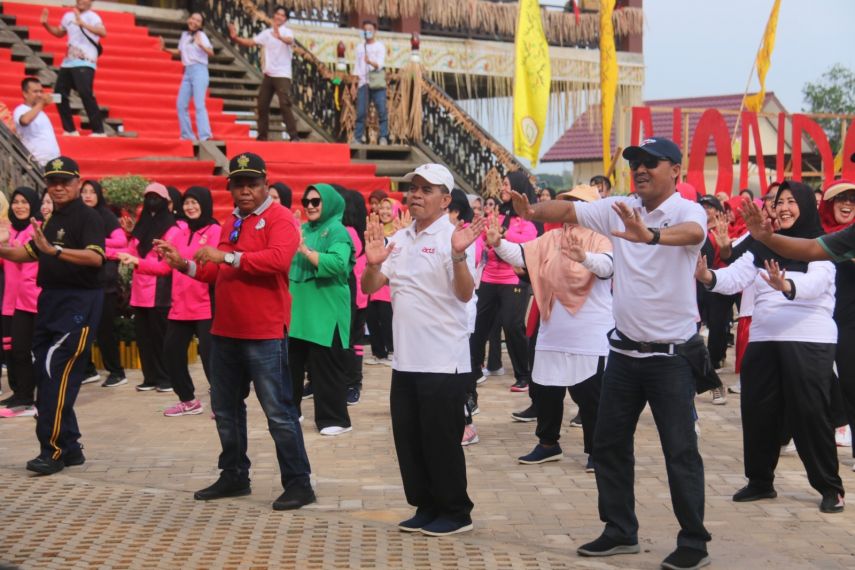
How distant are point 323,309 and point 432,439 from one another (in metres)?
3.05

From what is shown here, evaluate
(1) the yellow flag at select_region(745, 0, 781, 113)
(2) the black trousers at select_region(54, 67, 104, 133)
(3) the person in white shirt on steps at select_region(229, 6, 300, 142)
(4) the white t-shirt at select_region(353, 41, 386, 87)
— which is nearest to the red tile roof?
(1) the yellow flag at select_region(745, 0, 781, 113)

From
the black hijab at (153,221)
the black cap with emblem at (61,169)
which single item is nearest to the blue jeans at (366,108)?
the black hijab at (153,221)

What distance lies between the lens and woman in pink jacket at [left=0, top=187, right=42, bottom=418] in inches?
391

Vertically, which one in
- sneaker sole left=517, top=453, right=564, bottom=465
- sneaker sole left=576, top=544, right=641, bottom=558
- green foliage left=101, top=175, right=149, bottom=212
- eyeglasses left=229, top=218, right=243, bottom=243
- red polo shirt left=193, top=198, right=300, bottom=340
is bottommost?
sneaker sole left=517, top=453, right=564, bottom=465

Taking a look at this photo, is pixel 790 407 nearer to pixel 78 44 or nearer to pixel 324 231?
pixel 324 231

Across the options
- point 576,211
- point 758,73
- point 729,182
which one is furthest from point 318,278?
point 758,73

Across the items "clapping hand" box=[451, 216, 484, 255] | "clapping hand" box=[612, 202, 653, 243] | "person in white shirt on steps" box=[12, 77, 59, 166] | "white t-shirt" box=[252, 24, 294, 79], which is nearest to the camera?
"clapping hand" box=[612, 202, 653, 243]

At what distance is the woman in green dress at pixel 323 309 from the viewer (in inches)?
345

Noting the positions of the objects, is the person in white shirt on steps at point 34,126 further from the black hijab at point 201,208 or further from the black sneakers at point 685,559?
the black sneakers at point 685,559

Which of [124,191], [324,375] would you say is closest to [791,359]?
[324,375]

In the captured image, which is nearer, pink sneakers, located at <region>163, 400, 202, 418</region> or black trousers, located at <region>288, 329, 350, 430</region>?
black trousers, located at <region>288, 329, 350, 430</region>

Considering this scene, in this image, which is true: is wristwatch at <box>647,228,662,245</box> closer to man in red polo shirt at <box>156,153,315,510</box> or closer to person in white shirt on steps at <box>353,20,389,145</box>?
man in red polo shirt at <box>156,153,315,510</box>

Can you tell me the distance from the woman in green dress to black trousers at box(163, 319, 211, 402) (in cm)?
123

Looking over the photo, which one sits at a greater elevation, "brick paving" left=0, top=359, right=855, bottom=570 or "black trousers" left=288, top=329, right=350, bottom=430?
"black trousers" left=288, top=329, right=350, bottom=430
